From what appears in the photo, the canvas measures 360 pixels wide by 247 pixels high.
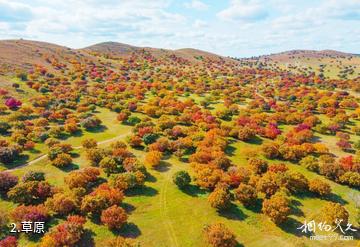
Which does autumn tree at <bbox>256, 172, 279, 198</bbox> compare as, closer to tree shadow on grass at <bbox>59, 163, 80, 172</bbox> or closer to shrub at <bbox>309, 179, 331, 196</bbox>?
shrub at <bbox>309, 179, 331, 196</bbox>

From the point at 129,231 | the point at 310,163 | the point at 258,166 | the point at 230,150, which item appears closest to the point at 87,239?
the point at 129,231

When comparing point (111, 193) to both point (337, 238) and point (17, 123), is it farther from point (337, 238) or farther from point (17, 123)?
point (17, 123)

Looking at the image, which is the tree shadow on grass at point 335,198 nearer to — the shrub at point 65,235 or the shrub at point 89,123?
the shrub at point 65,235

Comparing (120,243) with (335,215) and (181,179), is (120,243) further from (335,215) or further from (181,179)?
(335,215)

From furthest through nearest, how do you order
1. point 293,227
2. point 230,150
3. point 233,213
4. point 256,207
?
1. point 230,150
2. point 256,207
3. point 233,213
4. point 293,227

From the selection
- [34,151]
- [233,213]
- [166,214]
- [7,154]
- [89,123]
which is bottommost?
[166,214]
